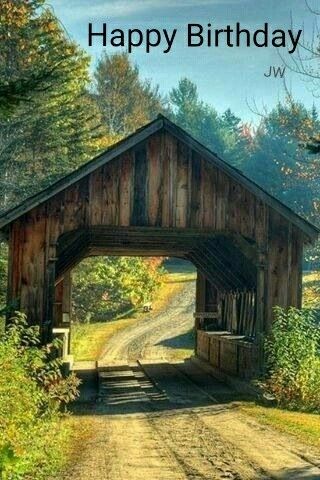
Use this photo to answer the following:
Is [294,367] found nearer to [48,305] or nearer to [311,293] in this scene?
[48,305]

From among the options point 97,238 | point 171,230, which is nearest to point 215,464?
point 171,230

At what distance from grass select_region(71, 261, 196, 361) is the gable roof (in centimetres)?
1417

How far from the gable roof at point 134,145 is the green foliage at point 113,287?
22.2 meters

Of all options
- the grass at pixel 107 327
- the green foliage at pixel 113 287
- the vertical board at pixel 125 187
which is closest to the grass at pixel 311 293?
the grass at pixel 107 327

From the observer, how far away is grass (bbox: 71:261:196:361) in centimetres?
3122

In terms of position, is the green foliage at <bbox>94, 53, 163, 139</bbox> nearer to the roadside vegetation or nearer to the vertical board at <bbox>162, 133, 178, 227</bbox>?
the roadside vegetation

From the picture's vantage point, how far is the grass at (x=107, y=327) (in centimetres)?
3122

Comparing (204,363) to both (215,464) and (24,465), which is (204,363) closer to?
(215,464)

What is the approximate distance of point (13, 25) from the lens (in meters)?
28.8

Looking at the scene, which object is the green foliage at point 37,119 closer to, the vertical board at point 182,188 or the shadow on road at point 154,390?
the shadow on road at point 154,390

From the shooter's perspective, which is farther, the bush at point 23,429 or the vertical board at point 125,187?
the vertical board at point 125,187

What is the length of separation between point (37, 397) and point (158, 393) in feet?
25.0

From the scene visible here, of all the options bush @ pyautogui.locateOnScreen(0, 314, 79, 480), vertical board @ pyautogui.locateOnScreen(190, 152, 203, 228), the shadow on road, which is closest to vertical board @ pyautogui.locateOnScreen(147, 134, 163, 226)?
vertical board @ pyautogui.locateOnScreen(190, 152, 203, 228)

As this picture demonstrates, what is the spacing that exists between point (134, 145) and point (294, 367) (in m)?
6.52
